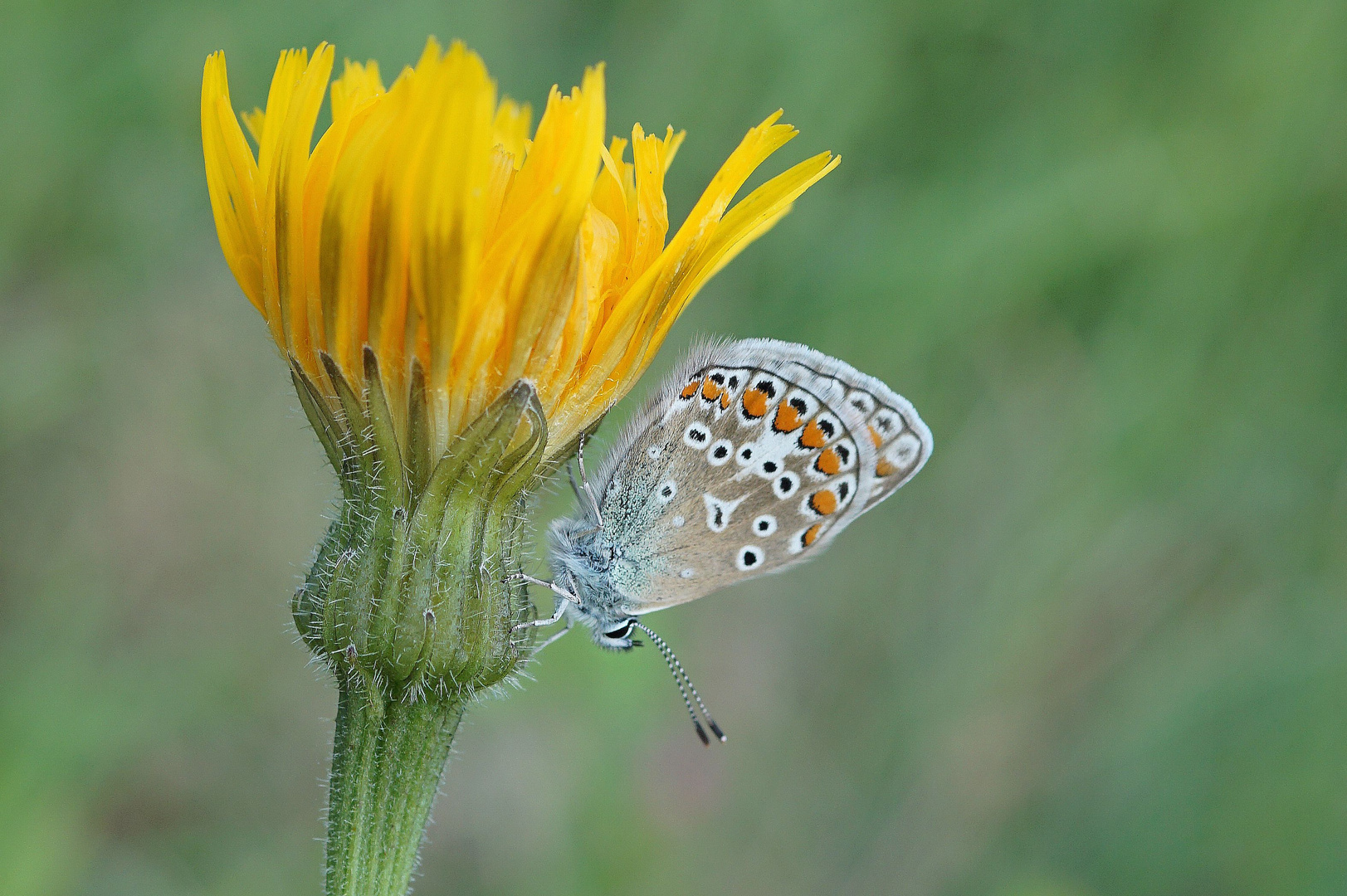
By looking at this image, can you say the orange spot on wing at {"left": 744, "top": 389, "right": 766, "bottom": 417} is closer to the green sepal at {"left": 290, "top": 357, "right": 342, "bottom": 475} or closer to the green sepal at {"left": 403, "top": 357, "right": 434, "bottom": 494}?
the green sepal at {"left": 403, "top": 357, "right": 434, "bottom": 494}

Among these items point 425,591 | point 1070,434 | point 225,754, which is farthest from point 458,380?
point 1070,434

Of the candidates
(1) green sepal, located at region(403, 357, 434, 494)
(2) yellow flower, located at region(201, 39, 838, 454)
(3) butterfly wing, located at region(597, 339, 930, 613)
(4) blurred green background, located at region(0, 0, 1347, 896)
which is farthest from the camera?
(4) blurred green background, located at region(0, 0, 1347, 896)

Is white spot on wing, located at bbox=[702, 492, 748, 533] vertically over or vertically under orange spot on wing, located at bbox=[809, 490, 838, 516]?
over

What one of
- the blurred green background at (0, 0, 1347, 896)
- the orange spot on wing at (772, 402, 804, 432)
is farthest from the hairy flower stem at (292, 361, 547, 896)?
the blurred green background at (0, 0, 1347, 896)

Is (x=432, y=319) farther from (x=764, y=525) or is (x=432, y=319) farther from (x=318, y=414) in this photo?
(x=764, y=525)

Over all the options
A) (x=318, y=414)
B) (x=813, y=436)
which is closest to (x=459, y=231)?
(x=318, y=414)

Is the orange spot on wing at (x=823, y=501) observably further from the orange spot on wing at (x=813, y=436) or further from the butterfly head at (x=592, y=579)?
the butterfly head at (x=592, y=579)
